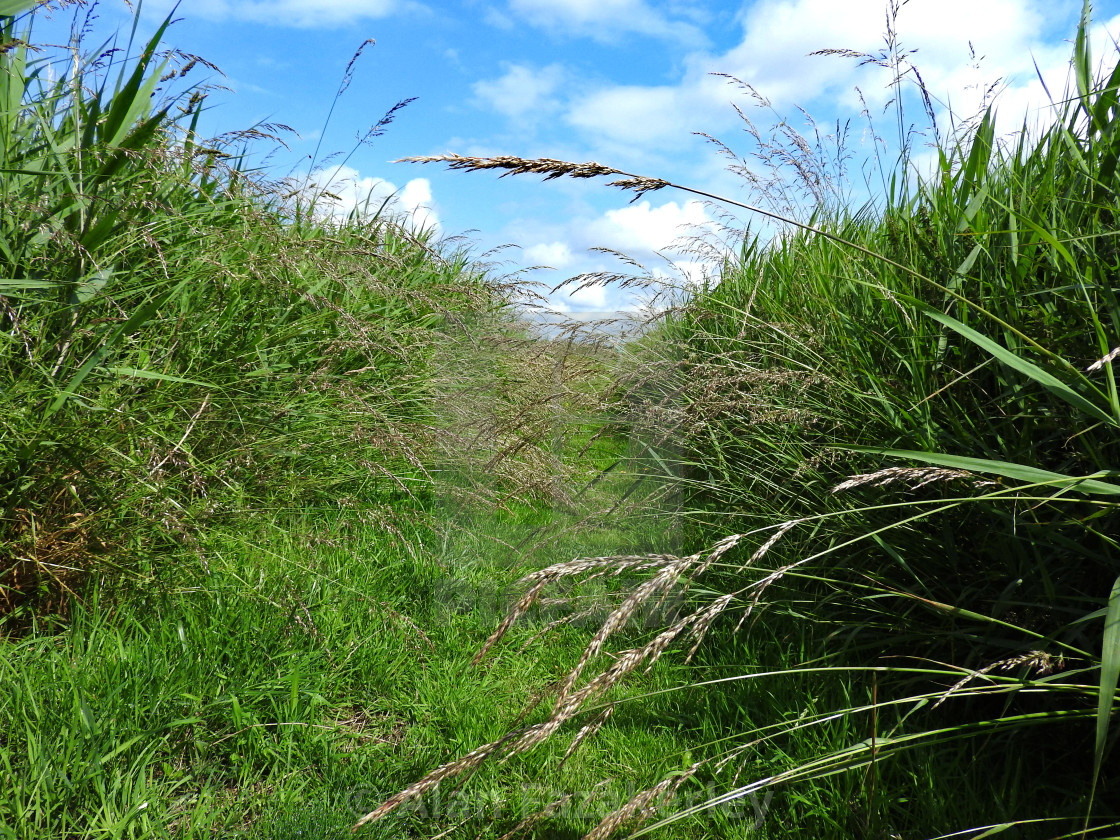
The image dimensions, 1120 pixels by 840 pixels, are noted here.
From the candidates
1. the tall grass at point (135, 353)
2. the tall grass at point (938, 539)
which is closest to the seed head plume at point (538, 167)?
the tall grass at point (938, 539)

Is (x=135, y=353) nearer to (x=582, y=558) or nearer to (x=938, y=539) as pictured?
(x=582, y=558)

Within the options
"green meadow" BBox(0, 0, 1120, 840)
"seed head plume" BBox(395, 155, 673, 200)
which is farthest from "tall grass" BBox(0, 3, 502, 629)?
"seed head plume" BBox(395, 155, 673, 200)

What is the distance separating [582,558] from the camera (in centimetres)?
195

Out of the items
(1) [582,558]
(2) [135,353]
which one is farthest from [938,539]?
(2) [135,353]

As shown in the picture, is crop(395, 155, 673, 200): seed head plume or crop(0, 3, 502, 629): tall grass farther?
crop(0, 3, 502, 629): tall grass

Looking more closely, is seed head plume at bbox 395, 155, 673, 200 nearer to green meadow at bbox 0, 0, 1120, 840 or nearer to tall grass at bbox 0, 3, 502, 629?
green meadow at bbox 0, 0, 1120, 840

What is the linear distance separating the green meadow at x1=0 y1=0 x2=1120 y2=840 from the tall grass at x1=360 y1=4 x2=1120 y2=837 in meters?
0.01

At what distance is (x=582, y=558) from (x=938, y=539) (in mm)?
896

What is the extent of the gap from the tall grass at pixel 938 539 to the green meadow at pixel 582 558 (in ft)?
0.05

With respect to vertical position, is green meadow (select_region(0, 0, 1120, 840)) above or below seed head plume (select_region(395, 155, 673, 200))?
below

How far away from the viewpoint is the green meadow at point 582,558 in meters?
1.35

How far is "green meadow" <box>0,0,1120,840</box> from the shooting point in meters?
1.35

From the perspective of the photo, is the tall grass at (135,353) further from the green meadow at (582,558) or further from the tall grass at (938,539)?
the tall grass at (938,539)

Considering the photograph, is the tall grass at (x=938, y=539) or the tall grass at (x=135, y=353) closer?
the tall grass at (x=938, y=539)
